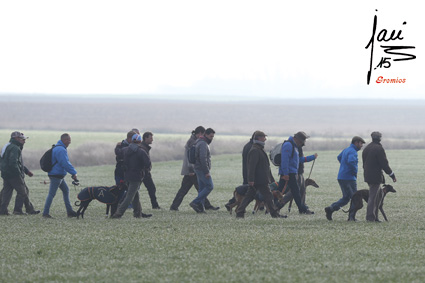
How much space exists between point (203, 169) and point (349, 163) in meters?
3.59

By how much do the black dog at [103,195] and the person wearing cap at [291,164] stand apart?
3.45 metres

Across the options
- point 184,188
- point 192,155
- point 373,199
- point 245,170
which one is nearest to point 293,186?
point 245,170

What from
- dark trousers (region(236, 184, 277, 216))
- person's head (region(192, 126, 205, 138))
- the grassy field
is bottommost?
the grassy field

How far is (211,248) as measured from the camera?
1345 cm

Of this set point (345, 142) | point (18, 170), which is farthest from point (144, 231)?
point (345, 142)

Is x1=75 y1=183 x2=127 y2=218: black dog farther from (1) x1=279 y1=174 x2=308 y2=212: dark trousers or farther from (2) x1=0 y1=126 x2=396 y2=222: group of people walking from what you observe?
A: (1) x1=279 y1=174 x2=308 y2=212: dark trousers

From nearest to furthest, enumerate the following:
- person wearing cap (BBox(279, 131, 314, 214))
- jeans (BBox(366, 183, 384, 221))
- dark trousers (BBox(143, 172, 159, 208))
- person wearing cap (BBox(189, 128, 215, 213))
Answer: jeans (BBox(366, 183, 384, 221)), person wearing cap (BBox(279, 131, 314, 214)), person wearing cap (BBox(189, 128, 215, 213)), dark trousers (BBox(143, 172, 159, 208))

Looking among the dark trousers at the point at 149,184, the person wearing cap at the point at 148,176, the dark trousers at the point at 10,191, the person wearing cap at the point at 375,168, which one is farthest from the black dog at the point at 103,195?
the person wearing cap at the point at 375,168

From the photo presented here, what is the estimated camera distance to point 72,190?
28453 millimetres

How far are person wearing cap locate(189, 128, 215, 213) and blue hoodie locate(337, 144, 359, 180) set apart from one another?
3.16 metres

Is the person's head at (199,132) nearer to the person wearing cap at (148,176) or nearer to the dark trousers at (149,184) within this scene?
the person wearing cap at (148,176)

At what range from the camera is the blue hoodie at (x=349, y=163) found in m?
17.5

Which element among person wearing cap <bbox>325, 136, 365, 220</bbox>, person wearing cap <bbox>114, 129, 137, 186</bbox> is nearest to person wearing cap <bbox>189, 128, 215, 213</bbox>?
person wearing cap <bbox>114, 129, 137, 186</bbox>

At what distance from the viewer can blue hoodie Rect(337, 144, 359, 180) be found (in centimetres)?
1748
